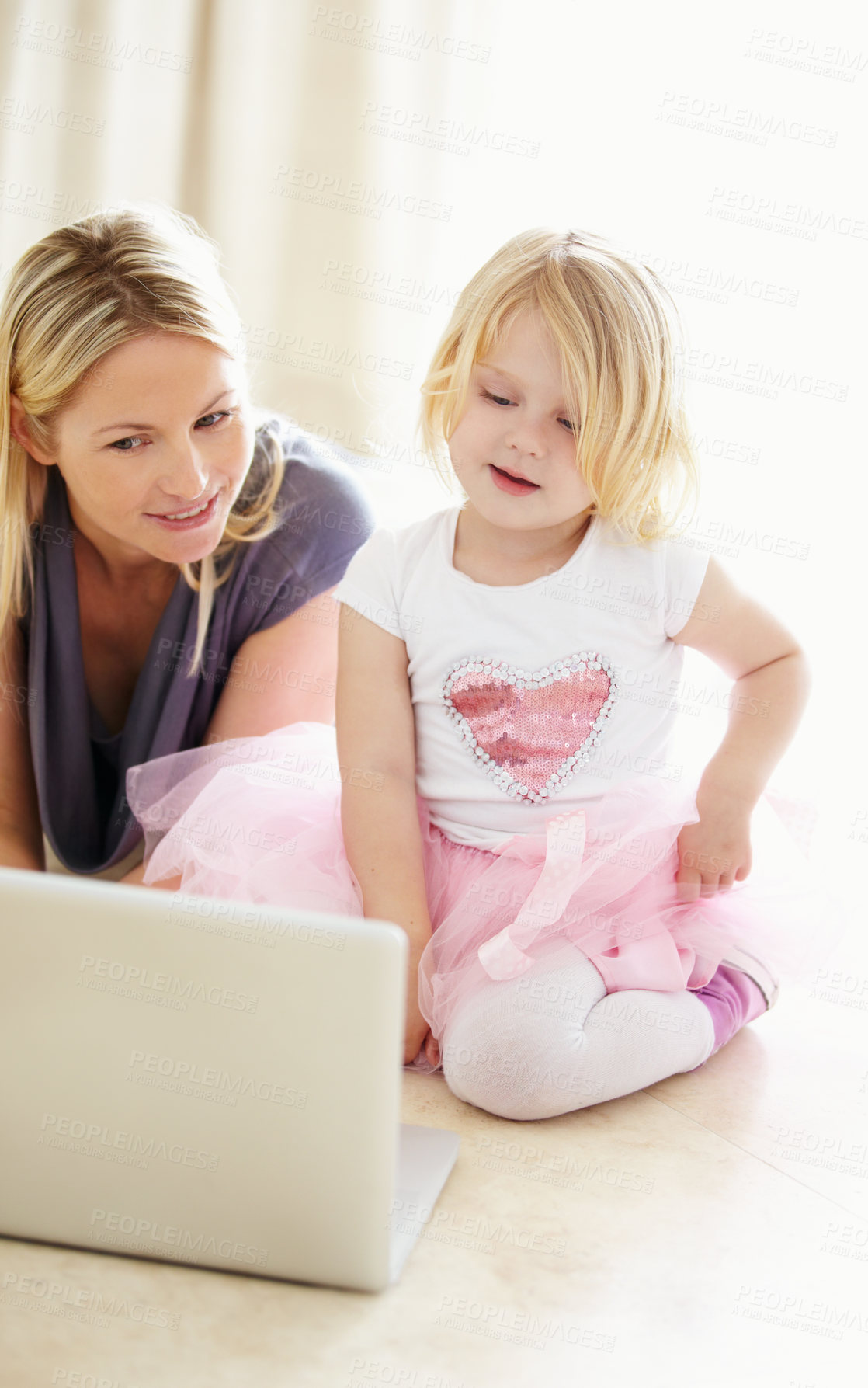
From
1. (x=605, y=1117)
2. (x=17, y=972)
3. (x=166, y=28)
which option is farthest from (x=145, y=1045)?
(x=166, y=28)

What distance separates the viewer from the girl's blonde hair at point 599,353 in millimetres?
1111

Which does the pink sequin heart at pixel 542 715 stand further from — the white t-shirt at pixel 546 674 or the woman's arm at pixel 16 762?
the woman's arm at pixel 16 762

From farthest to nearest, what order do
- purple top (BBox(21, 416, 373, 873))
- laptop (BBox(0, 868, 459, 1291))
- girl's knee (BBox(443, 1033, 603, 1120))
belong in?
purple top (BBox(21, 416, 373, 873))
girl's knee (BBox(443, 1033, 603, 1120))
laptop (BBox(0, 868, 459, 1291))

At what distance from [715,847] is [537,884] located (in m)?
0.18

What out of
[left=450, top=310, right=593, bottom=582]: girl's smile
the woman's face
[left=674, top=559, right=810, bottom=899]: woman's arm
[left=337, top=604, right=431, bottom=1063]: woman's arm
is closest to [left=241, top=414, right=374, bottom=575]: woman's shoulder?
the woman's face

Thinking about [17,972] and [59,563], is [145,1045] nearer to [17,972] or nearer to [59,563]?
[17,972]

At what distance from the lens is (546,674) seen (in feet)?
3.97

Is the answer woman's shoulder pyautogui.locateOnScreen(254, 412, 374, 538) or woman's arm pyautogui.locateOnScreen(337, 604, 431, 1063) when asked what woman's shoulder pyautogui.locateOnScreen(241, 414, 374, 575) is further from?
woman's arm pyautogui.locateOnScreen(337, 604, 431, 1063)

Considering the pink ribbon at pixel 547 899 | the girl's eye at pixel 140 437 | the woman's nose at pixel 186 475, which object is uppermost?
the girl's eye at pixel 140 437

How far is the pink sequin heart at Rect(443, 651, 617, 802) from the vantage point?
121cm

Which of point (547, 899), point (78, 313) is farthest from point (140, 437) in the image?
point (547, 899)

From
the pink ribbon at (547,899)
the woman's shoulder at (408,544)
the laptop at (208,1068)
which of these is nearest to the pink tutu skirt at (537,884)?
the pink ribbon at (547,899)

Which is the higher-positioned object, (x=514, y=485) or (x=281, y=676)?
(x=514, y=485)

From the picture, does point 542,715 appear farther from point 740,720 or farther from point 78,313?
point 78,313
